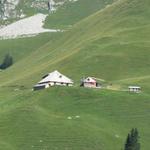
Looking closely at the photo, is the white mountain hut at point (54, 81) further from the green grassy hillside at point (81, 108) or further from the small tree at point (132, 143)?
the small tree at point (132, 143)

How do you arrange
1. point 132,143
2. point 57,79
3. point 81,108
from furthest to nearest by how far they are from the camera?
point 57,79 → point 81,108 → point 132,143

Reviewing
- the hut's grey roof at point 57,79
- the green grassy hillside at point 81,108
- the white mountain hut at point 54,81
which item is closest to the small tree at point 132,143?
the green grassy hillside at point 81,108

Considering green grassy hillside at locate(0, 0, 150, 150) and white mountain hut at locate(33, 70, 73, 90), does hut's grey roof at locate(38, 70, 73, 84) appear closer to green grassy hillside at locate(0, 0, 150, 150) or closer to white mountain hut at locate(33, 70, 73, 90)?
white mountain hut at locate(33, 70, 73, 90)

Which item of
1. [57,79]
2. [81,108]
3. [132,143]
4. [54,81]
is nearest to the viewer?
[132,143]

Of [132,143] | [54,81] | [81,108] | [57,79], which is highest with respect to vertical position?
[57,79]

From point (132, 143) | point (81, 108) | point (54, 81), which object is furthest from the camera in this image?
point (54, 81)

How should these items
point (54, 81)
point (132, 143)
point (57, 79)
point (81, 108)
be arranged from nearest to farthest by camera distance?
point (132, 143) < point (81, 108) < point (54, 81) < point (57, 79)

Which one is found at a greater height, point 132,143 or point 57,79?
point 57,79

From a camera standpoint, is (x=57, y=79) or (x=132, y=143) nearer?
(x=132, y=143)

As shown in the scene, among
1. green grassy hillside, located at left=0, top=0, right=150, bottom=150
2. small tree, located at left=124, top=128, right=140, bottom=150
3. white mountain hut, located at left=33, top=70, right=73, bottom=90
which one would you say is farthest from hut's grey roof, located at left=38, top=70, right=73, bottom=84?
small tree, located at left=124, top=128, right=140, bottom=150

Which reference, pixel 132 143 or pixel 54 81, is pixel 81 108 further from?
pixel 132 143

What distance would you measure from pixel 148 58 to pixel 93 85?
32.5 m

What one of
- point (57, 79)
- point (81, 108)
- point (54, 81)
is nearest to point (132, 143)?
point (81, 108)

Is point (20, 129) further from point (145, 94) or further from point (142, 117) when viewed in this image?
point (145, 94)
